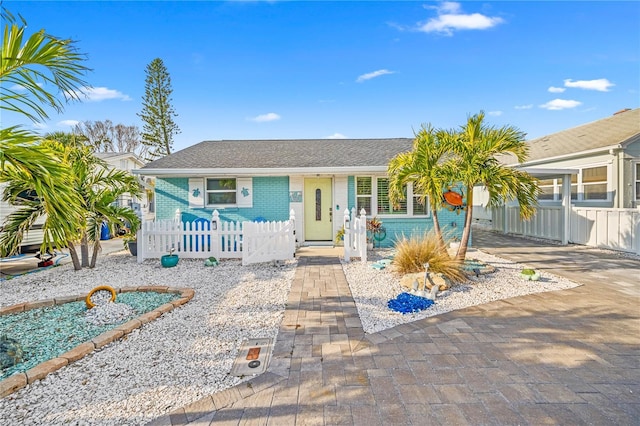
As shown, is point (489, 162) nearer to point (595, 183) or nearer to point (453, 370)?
point (453, 370)

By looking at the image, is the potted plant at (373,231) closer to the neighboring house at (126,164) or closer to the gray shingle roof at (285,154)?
the gray shingle roof at (285,154)

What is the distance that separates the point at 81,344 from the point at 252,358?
1.88 metres

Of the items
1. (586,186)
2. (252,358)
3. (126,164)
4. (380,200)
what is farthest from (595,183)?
(126,164)

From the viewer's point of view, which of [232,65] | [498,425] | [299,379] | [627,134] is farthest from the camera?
[232,65]

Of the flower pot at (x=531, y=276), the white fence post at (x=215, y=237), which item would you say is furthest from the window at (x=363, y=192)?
the flower pot at (x=531, y=276)

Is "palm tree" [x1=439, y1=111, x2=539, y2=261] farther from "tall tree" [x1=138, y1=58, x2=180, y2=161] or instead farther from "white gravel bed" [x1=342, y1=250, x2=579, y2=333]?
"tall tree" [x1=138, y1=58, x2=180, y2=161]

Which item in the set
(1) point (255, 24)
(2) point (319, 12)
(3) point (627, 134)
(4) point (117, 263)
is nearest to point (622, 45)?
(3) point (627, 134)

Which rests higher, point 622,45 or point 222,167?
point 622,45

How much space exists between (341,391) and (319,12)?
33.1 ft

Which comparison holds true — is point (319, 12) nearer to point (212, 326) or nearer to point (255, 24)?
point (255, 24)

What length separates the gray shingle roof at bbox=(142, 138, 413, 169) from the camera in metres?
9.73

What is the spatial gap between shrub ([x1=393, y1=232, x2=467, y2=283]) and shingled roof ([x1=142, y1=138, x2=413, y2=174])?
3923mm

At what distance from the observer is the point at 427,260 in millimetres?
5793

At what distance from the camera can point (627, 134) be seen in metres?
10.6
